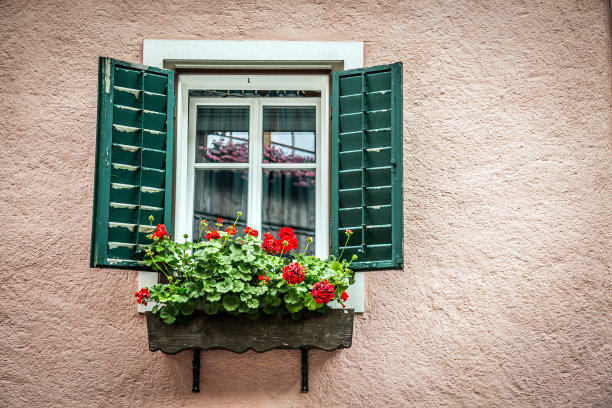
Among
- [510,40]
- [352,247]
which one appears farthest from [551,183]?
[352,247]

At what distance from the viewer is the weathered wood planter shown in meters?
4.05

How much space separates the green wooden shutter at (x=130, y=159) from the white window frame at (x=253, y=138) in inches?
13.6

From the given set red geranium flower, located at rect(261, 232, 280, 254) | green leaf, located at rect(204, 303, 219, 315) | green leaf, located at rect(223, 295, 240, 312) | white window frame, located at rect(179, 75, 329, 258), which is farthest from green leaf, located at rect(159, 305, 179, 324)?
white window frame, located at rect(179, 75, 329, 258)

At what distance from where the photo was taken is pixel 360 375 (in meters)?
4.32

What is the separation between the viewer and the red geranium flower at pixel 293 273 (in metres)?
3.92

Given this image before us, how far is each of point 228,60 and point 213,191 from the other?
823 millimetres

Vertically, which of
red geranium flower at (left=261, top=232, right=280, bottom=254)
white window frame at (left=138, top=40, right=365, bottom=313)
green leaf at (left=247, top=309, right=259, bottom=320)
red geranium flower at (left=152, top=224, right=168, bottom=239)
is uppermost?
white window frame at (left=138, top=40, right=365, bottom=313)

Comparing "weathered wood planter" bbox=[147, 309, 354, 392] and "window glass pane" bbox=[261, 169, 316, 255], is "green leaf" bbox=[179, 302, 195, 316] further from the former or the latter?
"window glass pane" bbox=[261, 169, 316, 255]

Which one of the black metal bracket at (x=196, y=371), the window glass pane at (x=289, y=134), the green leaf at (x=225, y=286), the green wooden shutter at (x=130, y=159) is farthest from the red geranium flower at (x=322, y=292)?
the window glass pane at (x=289, y=134)

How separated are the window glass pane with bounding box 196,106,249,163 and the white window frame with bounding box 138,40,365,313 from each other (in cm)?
34

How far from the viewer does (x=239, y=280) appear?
13.1 feet

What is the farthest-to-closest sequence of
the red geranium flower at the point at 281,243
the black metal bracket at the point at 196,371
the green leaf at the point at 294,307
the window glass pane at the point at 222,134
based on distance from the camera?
1. the window glass pane at the point at 222,134
2. the black metal bracket at the point at 196,371
3. the red geranium flower at the point at 281,243
4. the green leaf at the point at 294,307

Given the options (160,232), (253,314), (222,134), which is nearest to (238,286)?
(253,314)

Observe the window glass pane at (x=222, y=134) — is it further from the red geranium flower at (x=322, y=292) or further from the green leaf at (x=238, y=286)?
the red geranium flower at (x=322, y=292)
